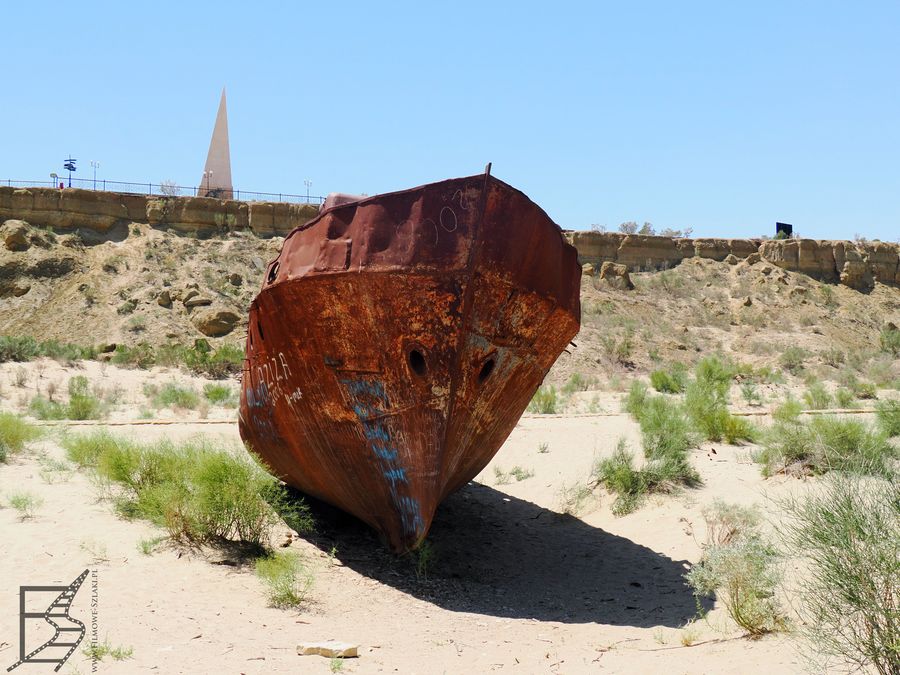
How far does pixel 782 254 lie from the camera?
36.5 metres

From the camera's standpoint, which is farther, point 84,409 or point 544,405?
point 544,405

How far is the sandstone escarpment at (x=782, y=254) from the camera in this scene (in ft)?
118

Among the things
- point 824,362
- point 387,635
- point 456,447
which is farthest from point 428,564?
point 824,362

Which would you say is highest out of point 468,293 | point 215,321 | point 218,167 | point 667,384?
point 218,167

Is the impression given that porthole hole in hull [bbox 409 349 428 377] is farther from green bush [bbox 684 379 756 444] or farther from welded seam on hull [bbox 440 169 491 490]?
green bush [bbox 684 379 756 444]

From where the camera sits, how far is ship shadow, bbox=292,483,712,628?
599cm

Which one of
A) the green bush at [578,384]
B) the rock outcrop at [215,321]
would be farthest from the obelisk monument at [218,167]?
the green bush at [578,384]

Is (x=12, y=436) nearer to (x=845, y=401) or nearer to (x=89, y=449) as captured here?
(x=89, y=449)

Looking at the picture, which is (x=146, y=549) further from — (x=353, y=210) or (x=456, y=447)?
(x=353, y=210)

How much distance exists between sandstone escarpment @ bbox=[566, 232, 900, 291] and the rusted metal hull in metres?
30.0

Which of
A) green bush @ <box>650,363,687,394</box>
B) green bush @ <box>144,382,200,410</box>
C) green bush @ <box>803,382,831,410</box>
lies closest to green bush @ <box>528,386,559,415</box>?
green bush @ <box>650,363,687,394</box>

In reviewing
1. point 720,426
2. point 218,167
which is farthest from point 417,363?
point 218,167

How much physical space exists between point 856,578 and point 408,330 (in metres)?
3.10

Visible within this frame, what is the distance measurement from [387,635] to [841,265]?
122ft
